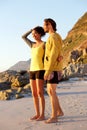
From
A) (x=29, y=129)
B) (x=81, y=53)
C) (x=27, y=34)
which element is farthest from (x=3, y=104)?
(x=81, y=53)

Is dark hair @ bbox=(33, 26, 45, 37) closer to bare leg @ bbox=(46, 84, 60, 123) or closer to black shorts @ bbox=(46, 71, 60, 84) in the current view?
black shorts @ bbox=(46, 71, 60, 84)

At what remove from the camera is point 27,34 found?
26.5 ft

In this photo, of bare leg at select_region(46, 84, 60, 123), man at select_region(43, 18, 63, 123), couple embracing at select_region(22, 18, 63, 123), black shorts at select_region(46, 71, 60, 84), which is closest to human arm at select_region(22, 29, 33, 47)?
couple embracing at select_region(22, 18, 63, 123)

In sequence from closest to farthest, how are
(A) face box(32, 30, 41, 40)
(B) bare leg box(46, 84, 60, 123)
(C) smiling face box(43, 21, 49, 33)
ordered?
(B) bare leg box(46, 84, 60, 123), (C) smiling face box(43, 21, 49, 33), (A) face box(32, 30, 41, 40)

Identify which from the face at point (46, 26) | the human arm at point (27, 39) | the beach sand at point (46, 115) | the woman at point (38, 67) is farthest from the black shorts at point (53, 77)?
the human arm at point (27, 39)

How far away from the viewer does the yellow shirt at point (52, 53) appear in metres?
7.08

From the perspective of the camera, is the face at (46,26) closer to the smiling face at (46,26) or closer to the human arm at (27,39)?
the smiling face at (46,26)

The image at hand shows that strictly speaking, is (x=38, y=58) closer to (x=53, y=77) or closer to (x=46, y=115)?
(x=53, y=77)

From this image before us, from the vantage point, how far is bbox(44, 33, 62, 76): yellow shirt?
7078 millimetres

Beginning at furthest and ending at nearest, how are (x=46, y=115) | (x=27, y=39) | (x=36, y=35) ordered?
(x=27, y=39) → (x=46, y=115) → (x=36, y=35)

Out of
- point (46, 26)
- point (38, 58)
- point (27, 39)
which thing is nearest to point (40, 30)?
point (46, 26)

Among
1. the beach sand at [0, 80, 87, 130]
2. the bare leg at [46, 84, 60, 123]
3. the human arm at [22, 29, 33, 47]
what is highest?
the human arm at [22, 29, 33, 47]

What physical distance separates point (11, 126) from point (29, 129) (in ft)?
1.58

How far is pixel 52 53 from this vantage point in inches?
279
